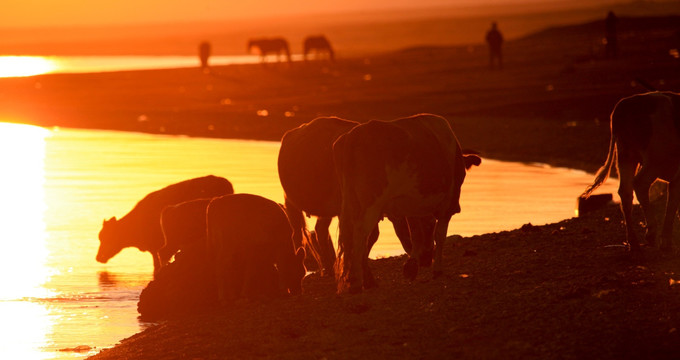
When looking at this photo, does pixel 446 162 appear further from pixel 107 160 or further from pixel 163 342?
pixel 107 160

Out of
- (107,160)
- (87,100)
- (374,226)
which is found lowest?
(374,226)

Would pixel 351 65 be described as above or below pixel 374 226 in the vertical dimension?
above

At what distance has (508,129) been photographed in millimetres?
31391

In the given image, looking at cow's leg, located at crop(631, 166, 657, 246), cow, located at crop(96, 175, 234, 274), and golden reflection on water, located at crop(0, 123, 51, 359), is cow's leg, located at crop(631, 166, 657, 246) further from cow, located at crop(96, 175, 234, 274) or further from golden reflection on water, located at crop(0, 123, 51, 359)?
cow, located at crop(96, 175, 234, 274)

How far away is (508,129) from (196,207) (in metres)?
18.1

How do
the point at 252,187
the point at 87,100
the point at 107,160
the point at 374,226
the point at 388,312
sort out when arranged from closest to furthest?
the point at 388,312 < the point at 374,226 < the point at 252,187 < the point at 107,160 < the point at 87,100

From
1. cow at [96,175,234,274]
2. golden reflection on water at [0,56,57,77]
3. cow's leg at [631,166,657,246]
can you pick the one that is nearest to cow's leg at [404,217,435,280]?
cow's leg at [631,166,657,246]

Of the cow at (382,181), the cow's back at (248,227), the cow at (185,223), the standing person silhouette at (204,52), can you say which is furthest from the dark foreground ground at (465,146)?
the standing person silhouette at (204,52)

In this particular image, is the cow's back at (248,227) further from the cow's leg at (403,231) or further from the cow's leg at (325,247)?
the cow's leg at (403,231)

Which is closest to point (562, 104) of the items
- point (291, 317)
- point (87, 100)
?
point (87, 100)

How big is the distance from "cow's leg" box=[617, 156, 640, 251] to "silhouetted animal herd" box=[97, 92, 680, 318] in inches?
0.4

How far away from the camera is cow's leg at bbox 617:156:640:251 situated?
11750 mm

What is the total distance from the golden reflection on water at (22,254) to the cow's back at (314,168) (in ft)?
8.44

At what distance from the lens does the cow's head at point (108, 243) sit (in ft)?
53.5
